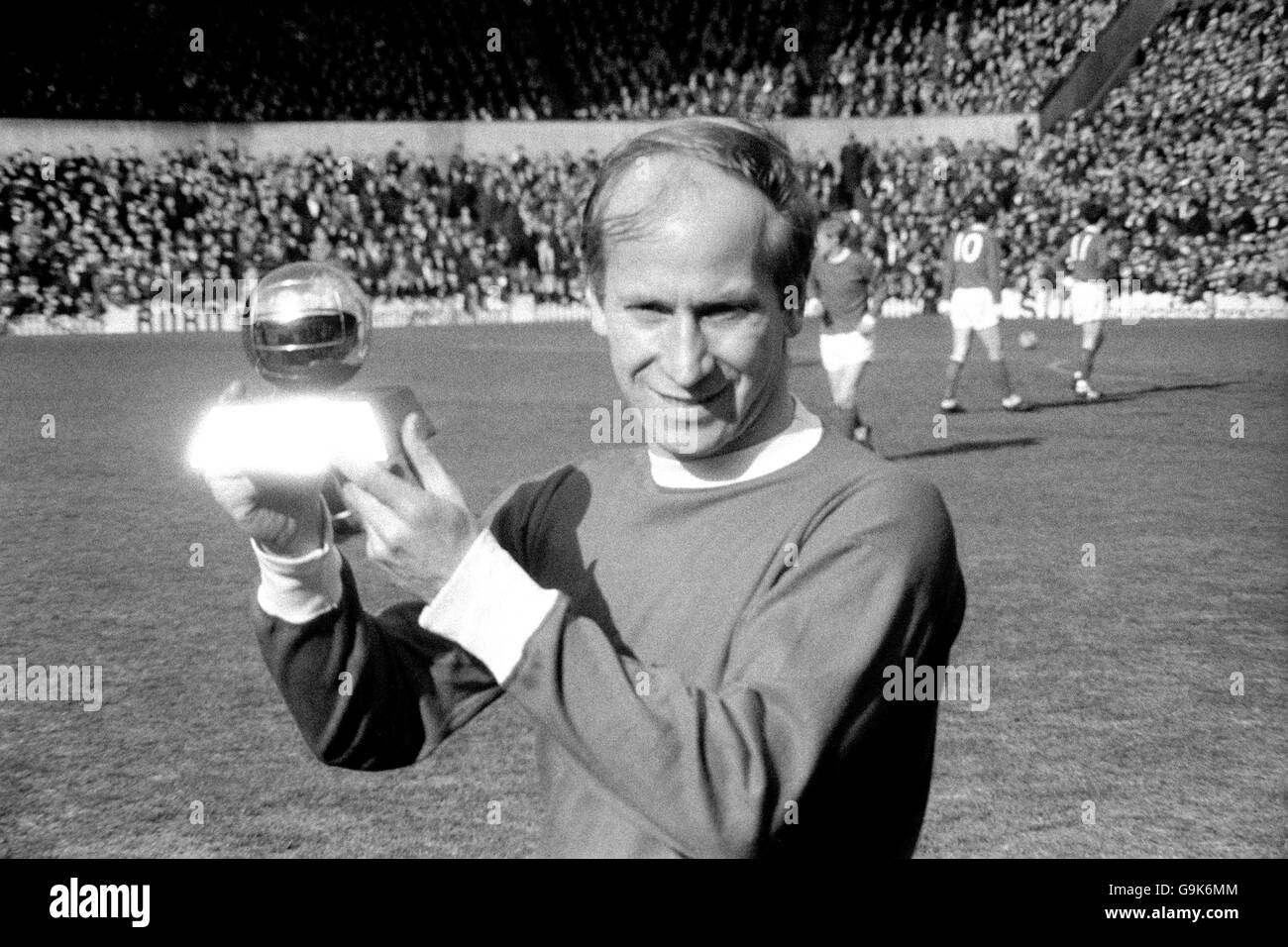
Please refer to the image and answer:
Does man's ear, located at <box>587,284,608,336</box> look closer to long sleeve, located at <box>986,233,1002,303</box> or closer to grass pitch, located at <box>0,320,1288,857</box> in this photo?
grass pitch, located at <box>0,320,1288,857</box>

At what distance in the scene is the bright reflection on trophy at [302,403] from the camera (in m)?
1.57

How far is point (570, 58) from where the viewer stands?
3791 centimetres

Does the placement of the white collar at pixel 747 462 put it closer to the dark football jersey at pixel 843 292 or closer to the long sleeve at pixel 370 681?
the long sleeve at pixel 370 681

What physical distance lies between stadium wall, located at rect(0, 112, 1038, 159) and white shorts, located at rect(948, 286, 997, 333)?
17991 mm

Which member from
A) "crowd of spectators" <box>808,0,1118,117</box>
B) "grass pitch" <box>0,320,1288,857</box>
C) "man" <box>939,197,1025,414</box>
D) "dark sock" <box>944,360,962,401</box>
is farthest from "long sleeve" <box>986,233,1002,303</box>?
"crowd of spectators" <box>808,0,1118,117</box>

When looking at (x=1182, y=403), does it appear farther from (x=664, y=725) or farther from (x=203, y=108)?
(x=203, y=108)

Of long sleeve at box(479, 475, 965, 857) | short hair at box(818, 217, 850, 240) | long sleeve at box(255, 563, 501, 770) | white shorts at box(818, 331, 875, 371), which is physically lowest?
white shorts at box(818, 331, 875, 371)

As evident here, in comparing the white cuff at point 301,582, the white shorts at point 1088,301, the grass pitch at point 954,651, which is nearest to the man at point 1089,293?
the white shorts at point 1088,301

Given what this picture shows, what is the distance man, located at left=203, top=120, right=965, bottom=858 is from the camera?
63.4 inches

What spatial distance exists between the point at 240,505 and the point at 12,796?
148 inches

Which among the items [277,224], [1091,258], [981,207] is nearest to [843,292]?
[1091,258]

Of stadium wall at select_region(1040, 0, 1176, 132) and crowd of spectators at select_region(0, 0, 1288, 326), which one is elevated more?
stadium wall at select_region(1040, 0, 1176, 132)

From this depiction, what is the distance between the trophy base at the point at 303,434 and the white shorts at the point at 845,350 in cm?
1066

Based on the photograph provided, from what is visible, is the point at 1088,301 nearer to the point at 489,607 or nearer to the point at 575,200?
the point at 575,200
